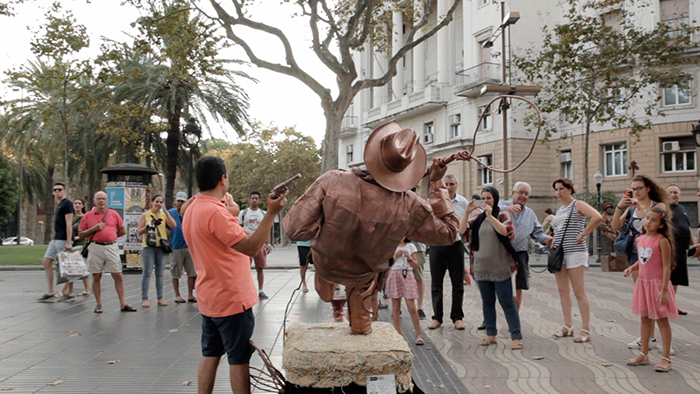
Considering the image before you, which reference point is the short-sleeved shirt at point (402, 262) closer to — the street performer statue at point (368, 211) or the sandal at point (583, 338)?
the sandal at point (583, 338)

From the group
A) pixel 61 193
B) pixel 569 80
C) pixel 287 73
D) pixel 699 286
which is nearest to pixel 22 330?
pixel 61 193

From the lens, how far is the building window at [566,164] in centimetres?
3045

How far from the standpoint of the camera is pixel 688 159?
26203 millimetres

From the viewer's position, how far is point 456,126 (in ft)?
115

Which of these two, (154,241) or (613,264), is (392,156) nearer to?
(154,241)

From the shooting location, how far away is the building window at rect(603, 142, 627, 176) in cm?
2794

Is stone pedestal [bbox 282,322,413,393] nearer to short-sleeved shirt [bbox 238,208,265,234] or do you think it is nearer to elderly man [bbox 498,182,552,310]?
elderly man [bbox 498,182,552,310]

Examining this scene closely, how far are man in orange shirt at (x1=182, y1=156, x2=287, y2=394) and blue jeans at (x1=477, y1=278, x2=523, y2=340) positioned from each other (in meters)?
3.48

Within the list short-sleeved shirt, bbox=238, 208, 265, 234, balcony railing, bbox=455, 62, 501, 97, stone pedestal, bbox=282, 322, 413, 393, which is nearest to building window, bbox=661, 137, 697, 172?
balcony railing, bbox=455, 62, 501, 97

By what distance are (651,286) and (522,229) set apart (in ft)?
6.17

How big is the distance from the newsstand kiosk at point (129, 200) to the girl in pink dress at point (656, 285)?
14079 millimetres

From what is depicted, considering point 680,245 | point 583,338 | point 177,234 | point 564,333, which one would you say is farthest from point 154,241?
point 680,245

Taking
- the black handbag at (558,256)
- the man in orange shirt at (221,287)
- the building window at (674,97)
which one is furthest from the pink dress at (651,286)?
the building window at (674,97)

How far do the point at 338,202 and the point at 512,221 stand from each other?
4.24 m
